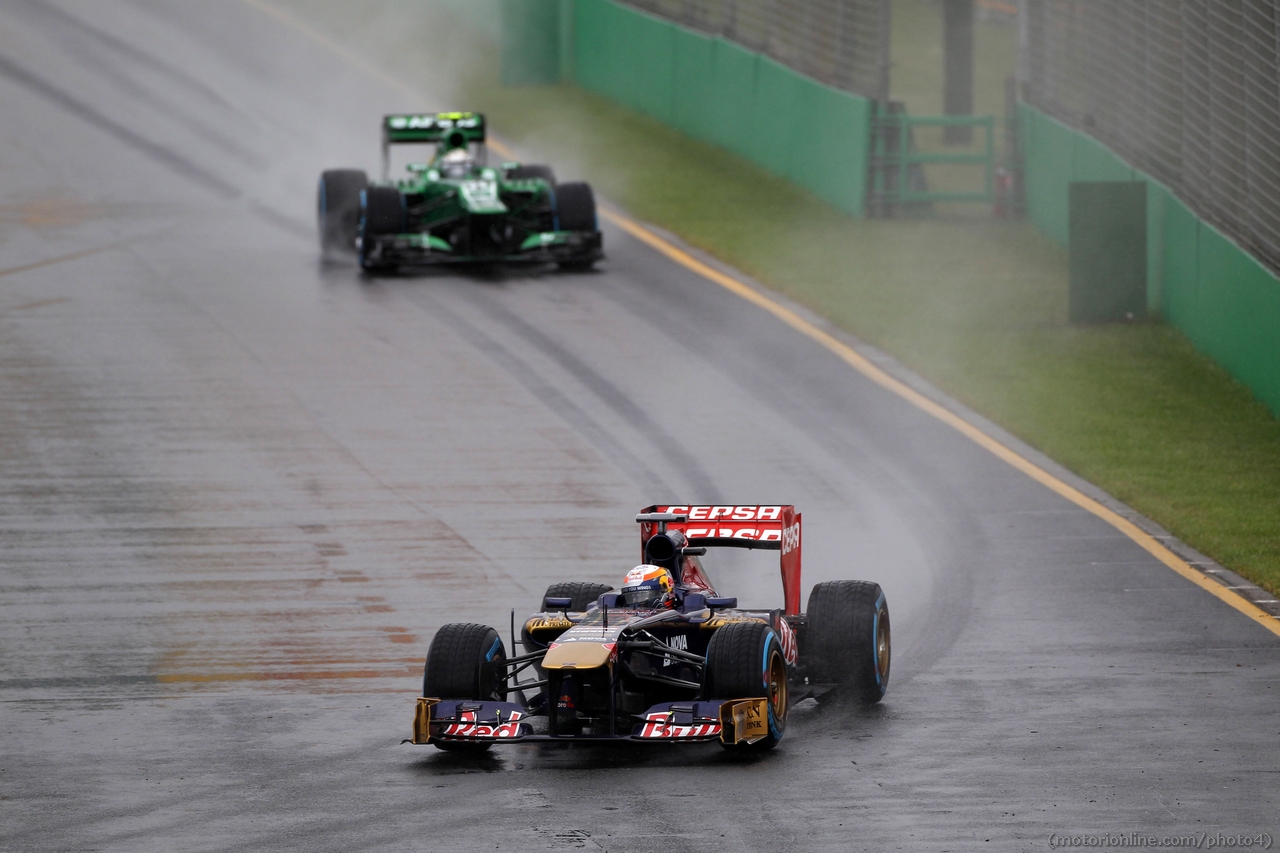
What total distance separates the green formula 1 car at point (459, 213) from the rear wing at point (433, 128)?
0.06 ft

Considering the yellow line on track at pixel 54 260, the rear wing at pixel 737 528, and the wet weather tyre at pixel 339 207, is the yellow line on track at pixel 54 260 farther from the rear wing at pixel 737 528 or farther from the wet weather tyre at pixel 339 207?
the rear wing at pixel 737 528

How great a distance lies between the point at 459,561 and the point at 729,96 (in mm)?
20277

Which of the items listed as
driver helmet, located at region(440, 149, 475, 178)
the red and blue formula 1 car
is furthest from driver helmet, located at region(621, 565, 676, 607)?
driver helmet, located at region(440, 149, 475, 178)

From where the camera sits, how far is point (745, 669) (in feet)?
34.8

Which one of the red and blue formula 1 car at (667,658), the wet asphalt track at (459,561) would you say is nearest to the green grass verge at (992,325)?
the wet asphalt track at (459,561)

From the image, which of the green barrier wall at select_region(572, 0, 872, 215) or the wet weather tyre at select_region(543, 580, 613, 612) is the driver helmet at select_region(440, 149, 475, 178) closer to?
the green barrier wall at select_region(572, 0, 872, 215)

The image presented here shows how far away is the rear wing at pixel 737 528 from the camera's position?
40.0 ft

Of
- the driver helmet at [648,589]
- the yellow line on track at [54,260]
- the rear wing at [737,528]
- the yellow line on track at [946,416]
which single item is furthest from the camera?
the yellow line on track at [54,260]

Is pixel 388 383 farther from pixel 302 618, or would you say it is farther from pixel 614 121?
pixel 614 121

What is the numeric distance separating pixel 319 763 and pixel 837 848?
3.13 metres

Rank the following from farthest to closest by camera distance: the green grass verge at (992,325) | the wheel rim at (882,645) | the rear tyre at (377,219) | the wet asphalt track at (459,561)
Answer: the rear tyre at (377,219) → the green grass verge at (992,325) → the wheel rim at (882,645) → the wet asphalt track at (459,561)

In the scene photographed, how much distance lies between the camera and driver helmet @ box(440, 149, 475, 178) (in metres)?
26.0

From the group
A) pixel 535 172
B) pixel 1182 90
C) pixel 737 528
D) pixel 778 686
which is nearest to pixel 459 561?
pixel 737 528

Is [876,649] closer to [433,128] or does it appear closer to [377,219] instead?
[377,219]
